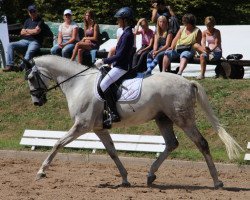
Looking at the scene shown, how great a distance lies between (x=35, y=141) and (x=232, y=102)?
432cm

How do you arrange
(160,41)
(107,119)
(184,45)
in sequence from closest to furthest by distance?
(107,119)
(184,45)
(160,41)

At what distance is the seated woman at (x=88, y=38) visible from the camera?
2006 cm

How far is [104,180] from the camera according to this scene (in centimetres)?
1402

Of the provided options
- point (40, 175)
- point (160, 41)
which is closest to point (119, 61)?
point (40, 175)

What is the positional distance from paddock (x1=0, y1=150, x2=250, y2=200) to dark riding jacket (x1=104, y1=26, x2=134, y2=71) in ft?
6.23

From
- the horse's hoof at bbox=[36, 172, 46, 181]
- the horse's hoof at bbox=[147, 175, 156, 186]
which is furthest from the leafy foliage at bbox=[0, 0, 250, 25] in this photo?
the horse's hoof at bbox=[147, 175, 156, 186]

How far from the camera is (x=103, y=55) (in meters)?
20.3

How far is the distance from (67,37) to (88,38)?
0.62m

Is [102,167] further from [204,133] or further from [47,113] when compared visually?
[47,113]

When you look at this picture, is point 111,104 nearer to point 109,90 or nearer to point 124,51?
point 109,90

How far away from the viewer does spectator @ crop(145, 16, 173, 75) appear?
61.6ft

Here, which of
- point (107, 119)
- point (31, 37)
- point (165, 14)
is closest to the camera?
point (107, 119)

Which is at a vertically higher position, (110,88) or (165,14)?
(110,88)

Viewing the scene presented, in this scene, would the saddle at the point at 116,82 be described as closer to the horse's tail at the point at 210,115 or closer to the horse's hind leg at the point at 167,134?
the horse's hind leg at the point at 167,134
